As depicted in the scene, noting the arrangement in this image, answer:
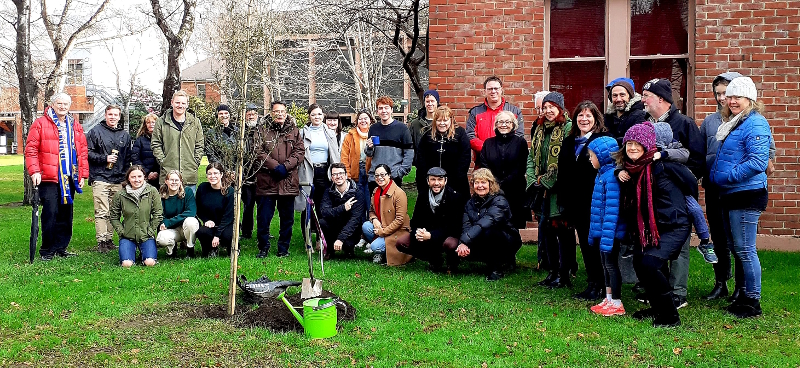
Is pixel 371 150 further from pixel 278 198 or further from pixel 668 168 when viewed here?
pixel 668 168

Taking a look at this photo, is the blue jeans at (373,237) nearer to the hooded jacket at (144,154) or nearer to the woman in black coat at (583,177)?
the woman in black coat at (583,177)

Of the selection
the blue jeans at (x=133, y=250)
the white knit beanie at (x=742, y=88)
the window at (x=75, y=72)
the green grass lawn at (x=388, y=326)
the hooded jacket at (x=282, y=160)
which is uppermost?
the window at (x=75, y=72)

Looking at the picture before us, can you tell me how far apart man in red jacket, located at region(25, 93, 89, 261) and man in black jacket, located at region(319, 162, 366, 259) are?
3261 millimetres

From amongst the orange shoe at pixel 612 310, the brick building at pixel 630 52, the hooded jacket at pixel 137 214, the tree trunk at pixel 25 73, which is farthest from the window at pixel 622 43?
the tree trunk at pixel 25 73

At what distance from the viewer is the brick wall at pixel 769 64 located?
29.1 ft

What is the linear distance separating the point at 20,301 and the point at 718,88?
6.87 metres

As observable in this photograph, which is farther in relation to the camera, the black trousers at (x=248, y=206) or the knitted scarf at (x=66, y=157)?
the black trousers at (x=248, y=206)

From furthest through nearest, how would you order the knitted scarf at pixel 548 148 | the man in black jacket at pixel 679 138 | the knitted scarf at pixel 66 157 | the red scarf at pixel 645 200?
the knitted scarf at pixel 66 157
the knitted scarf at pixel 548 148
the man in black jacket at pixel 679 138
the red scarf at pixel 645 200

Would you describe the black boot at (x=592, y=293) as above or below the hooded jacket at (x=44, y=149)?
below

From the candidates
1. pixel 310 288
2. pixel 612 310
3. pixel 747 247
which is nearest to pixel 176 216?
pixel 310 288

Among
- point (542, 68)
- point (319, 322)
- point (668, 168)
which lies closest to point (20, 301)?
point (319, 322)

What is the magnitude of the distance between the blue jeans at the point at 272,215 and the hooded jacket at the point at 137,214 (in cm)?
125

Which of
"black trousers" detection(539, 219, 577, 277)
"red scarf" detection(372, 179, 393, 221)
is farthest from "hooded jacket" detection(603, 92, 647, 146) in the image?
"red scarf" detection(372, 179, 393, 221)

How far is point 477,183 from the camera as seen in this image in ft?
25.3
